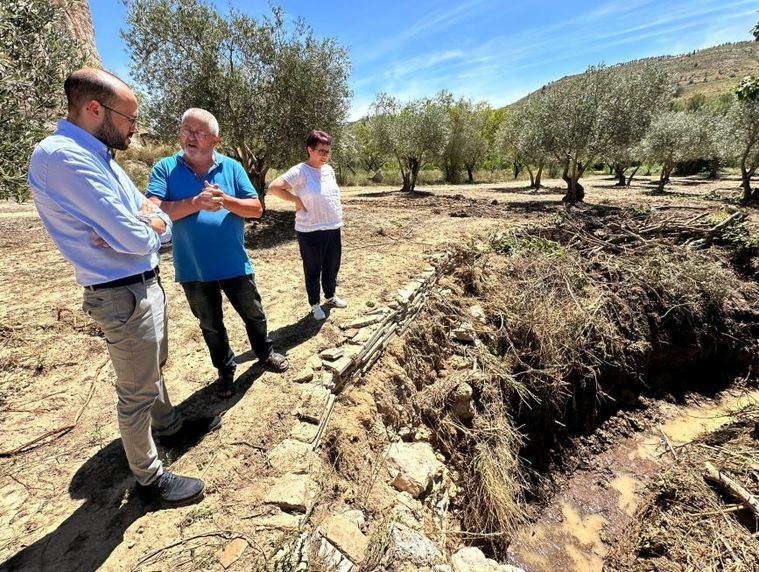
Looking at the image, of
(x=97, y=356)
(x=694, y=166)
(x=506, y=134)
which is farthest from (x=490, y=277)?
(x=694, y=166)

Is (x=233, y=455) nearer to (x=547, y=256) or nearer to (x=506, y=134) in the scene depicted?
(x=547, y=256)

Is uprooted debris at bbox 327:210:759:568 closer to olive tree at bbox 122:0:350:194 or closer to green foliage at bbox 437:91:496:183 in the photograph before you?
olive tree at bbox 122:0:350:194

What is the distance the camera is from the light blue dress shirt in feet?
5.52

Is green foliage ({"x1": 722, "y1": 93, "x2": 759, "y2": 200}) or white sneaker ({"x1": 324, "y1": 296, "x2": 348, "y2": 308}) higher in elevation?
green foliage ({"x1": 722, "y1": 93, "x2": 759, "y2": 200})

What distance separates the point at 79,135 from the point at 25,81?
2536 millimetres

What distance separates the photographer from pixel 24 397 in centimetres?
333

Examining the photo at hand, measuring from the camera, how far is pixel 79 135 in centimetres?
179

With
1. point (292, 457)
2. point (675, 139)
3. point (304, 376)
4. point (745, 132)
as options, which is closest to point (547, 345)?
point (304, 376)

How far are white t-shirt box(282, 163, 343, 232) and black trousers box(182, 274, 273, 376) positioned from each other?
114 centimetres

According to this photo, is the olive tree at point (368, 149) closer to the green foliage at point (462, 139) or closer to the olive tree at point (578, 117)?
the green foliage at point (462, 139)

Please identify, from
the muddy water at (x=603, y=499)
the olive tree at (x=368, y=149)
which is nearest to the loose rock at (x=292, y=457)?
the muddy water at (x=603, y=499)

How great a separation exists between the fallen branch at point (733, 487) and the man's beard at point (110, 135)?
6565 millimetres

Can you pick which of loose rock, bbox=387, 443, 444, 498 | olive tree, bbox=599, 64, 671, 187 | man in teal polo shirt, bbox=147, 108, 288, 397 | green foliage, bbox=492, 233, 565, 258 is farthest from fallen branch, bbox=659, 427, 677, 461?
olive tree, bbox=599, 64, 671, 187

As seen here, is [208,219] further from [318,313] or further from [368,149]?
[368,149]
